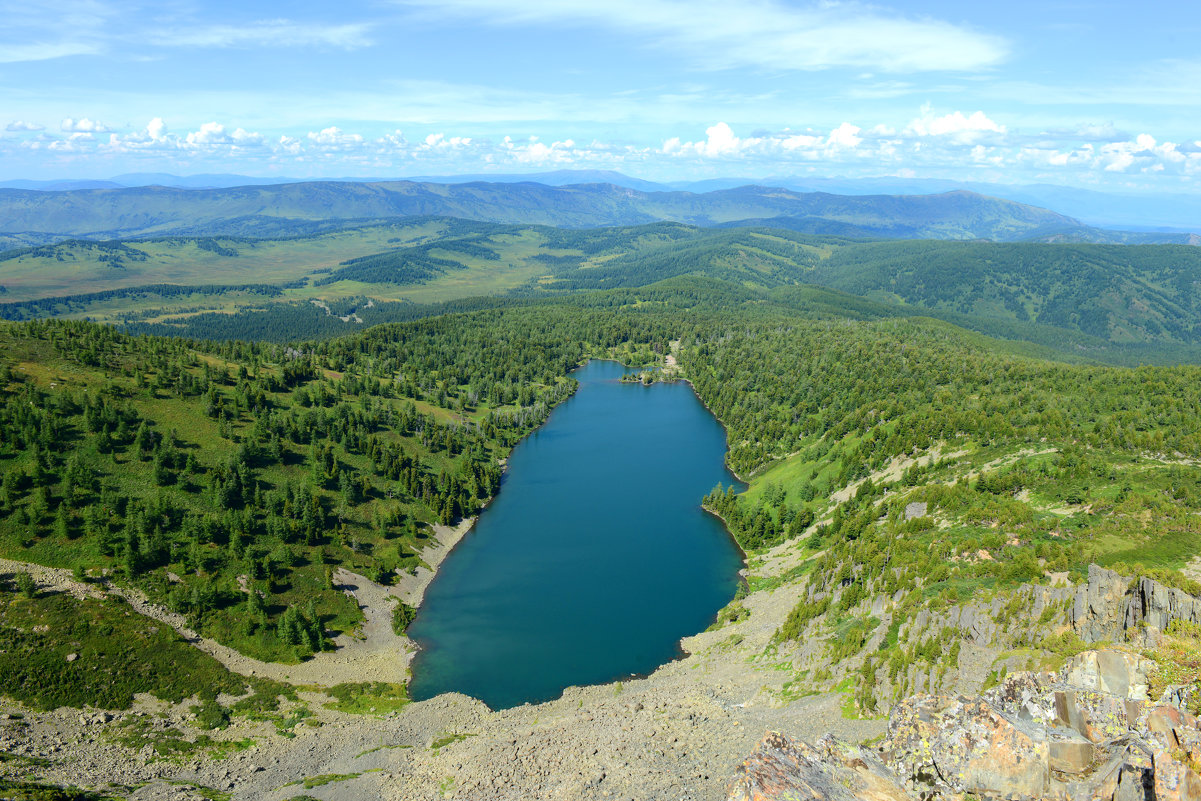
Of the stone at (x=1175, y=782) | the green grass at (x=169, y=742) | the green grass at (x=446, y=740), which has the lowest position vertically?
the green grass at (x=446, y=740)

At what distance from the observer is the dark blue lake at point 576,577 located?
241ft

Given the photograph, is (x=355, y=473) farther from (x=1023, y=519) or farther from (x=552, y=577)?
(x=1023, y=519)

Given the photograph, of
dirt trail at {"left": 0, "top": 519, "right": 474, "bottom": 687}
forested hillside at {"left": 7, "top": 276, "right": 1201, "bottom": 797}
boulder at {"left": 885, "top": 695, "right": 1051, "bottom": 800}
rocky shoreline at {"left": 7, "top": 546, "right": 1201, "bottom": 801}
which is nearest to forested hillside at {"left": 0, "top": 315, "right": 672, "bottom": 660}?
forested hillside at {"left": 7, "top": 276, "right": 1201, "bottom": 797}

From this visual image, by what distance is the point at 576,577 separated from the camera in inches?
3703

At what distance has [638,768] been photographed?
1877 inches

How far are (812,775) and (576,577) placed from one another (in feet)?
227

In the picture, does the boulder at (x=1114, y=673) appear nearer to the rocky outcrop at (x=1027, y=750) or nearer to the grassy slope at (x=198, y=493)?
the rocky outcrop at (x=1027, y=750)

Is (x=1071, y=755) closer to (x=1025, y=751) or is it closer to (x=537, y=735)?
(x=1025, y=751)

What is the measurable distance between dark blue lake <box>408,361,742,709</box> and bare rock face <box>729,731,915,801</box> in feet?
147

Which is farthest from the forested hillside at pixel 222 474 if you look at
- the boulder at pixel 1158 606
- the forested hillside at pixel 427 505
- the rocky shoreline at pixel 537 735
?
the boulder at pixel 1158 606

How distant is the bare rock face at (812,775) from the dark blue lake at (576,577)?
44.7m

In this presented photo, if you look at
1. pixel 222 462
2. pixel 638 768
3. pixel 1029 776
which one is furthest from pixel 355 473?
pixel 1029 776

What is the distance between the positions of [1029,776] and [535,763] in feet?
122

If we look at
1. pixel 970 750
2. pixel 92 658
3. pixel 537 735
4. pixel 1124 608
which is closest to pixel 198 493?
pixel 92 658
